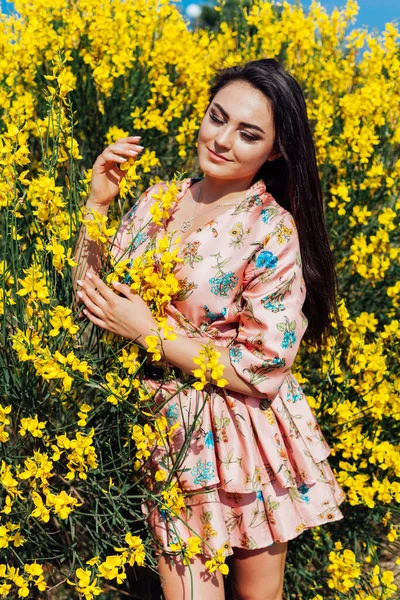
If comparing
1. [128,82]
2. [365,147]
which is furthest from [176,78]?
[365,147]

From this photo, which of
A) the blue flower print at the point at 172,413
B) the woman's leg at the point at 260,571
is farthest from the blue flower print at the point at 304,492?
the blue flower print at the point at 172,413

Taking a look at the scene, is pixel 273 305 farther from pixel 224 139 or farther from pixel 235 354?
pixel 224 139

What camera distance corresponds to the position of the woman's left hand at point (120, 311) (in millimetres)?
1469

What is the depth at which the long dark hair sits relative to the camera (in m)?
1.62

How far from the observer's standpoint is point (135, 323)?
1468 mm

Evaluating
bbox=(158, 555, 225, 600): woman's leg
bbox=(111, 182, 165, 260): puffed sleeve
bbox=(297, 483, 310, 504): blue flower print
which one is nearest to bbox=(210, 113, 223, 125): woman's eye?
bbox=(111, 182, 165, 260): puffed sleeve

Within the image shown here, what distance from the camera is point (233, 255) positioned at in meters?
1.55

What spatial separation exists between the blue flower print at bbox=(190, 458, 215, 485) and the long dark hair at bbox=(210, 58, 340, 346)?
55 centimetres

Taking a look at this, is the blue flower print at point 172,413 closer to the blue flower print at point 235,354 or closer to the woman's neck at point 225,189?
the blue flower print at point 235,354

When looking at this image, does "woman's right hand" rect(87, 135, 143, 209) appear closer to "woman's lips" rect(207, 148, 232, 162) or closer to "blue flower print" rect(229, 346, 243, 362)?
"woman's lips" rect(207, 148, 232, 162)

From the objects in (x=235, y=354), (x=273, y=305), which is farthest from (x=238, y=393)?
(x=273, y=305)

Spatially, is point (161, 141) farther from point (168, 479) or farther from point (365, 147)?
point (168, 479)

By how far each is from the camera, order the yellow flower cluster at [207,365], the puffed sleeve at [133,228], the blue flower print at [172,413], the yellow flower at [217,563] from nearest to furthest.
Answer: the yellow flower cluster at [207,365]
the yellow flower at [217,563]
the blue flower print at [172,413]
the puffed sleeve at [133,228]

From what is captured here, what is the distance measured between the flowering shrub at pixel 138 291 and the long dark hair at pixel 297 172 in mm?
310
